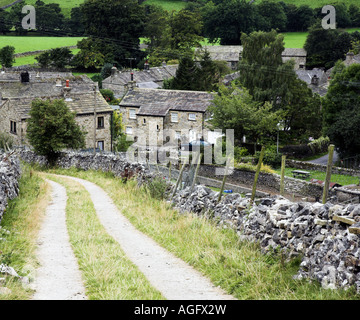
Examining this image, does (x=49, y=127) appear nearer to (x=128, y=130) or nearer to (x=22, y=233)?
(x=128, y=130)

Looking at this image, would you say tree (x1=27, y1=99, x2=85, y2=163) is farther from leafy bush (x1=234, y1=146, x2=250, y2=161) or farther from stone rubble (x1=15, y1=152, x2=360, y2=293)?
stone rubble (x1=15, y1=152, x2=360, y2=293)

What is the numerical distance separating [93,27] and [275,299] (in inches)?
4112

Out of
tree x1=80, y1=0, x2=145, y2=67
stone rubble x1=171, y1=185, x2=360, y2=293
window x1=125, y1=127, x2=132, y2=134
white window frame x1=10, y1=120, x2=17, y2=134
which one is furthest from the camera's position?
tree x1=80, y1=0, x2=145, y2=67

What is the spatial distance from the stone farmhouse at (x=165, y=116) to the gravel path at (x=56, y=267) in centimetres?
3541

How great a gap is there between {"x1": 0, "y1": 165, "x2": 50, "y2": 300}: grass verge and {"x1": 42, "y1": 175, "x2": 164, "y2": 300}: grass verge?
1.03 m

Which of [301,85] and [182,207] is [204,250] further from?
[301,85]

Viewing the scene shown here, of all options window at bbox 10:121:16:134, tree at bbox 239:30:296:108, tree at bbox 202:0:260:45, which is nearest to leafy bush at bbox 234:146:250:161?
tree at bbox 239:30:296:108

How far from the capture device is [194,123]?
50.9m

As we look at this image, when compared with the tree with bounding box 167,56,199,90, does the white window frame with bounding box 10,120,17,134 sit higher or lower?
lower

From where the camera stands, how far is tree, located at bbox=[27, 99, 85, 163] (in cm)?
3412

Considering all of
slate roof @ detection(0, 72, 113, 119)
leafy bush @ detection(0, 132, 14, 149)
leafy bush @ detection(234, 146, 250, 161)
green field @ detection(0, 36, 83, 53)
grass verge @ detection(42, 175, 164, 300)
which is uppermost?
green field @ detection(0, 36, 83, 53)

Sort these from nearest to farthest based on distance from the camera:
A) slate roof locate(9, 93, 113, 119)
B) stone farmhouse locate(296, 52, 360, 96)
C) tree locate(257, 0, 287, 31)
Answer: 1. slate roof locate(9, 93, 113, 119)
2. stone farmhouse locate(296, 52, 360, 96)
3. tree locate(257, 0, 287, 31)
